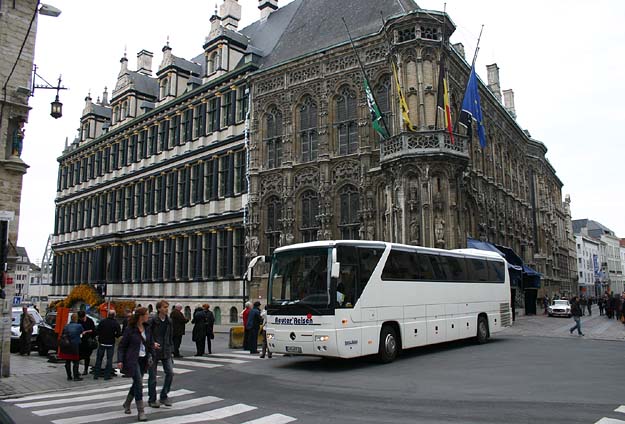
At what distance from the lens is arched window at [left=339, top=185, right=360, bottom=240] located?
28.0 m

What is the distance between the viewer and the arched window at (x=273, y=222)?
31422 mm

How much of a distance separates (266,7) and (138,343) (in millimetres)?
38103

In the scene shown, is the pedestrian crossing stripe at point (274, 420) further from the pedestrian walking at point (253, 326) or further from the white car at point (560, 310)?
the white car at point (560, 310)

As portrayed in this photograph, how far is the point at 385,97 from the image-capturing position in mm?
28094

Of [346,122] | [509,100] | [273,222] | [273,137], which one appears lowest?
[273,222]

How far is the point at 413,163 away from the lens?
970 inches

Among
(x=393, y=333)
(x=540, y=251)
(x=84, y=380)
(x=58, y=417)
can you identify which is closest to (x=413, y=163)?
(x=393, y=333)

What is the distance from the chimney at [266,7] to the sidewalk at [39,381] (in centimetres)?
3285

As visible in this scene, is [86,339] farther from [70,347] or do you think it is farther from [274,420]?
[274,420]

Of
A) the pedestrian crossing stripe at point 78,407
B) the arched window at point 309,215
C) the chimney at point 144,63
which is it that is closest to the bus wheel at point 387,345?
the pedestrian crossing stripe at point 78,407

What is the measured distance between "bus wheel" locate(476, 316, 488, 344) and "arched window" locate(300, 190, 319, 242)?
1204 cm

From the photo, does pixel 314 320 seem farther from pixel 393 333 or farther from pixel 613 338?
pixel 613 338

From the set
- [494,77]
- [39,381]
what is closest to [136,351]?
[39,381]

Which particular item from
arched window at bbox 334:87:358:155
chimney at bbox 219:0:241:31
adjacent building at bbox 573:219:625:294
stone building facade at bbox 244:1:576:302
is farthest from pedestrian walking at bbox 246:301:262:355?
adjacent building at bbox 573:219:625:294
